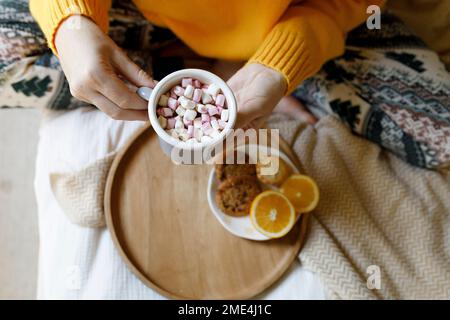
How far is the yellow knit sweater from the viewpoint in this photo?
76 centimetres

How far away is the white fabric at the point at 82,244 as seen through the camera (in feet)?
3.15

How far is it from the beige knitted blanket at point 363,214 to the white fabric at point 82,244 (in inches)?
1.7

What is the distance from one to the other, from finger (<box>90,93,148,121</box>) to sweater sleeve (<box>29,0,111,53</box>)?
135 millimetres

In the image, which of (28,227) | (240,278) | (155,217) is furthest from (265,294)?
(28,227)

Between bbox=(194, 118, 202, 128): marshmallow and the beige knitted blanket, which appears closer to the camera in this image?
bbox=(194, 118, 202, 128): marshmallow

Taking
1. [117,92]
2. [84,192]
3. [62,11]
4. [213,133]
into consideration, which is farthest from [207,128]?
[84,192]

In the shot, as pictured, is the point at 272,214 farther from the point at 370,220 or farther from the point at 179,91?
the point at 179,91

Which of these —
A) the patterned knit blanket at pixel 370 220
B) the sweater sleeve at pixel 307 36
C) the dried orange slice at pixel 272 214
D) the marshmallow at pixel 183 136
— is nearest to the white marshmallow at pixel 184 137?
the marshmallow at pixel 183 136

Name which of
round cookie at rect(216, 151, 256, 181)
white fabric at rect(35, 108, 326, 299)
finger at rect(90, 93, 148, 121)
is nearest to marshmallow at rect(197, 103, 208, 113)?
finger at rect(90, 93, 148, 121)

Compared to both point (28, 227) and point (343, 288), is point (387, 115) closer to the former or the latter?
point (343, 288)

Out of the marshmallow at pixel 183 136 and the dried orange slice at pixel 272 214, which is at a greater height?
the marshmallow at pixel 183 136

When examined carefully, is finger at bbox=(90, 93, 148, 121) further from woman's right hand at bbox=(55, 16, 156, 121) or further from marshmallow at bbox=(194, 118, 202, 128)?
marshmallow at bbox=(194, 118, 202, 128)

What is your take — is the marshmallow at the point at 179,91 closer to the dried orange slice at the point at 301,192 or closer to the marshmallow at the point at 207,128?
the marshmallow at the point at 207,128
